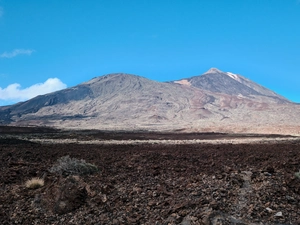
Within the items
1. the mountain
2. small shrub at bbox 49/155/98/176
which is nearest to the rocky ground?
small shrub at bbox 49/155/98/176

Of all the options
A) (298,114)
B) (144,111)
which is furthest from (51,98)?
(298,114)

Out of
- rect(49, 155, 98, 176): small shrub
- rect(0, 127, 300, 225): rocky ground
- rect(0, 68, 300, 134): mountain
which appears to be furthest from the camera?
rect(0, 68, 300, 134): mountain

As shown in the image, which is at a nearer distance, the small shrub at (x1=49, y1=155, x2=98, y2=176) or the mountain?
the small shrub at (x1=49, y1=155, x2=98, y2=176)

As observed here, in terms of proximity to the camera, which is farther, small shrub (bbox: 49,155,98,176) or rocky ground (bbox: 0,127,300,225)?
small shrub (bbox: 49,155,98,176)

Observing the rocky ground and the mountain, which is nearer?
the rocky ground

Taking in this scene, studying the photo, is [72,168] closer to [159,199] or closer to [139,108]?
[159,199]

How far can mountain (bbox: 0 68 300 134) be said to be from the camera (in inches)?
4166

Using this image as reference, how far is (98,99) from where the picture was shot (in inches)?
6442

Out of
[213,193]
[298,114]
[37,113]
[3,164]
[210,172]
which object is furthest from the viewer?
[37,113]

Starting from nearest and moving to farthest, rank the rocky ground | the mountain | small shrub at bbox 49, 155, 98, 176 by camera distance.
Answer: the rocky ground → small shrub at bbox 49, 155, 98, 176 → the mountain

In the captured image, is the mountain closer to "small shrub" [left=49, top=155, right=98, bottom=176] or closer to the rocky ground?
"small shrub" [left=49, top=155, right=98, bottom=176]

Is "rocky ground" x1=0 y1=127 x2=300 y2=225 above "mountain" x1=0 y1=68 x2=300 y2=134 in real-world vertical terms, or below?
below

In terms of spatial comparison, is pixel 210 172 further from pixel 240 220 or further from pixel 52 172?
pixel 52 172

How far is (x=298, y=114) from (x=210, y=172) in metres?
109
